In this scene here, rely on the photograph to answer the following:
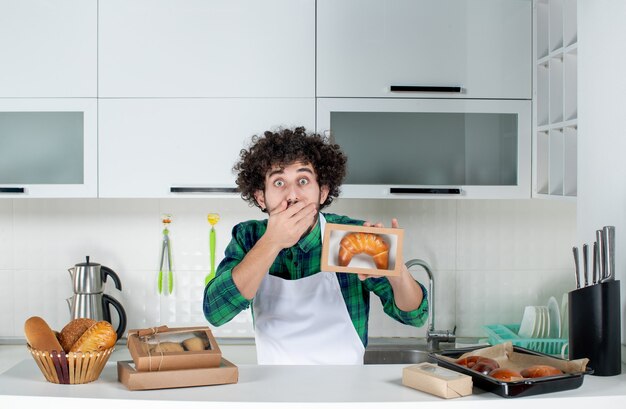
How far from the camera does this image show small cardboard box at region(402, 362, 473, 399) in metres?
1.42

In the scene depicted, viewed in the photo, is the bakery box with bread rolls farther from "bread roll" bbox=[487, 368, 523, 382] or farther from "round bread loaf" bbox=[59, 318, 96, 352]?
"bread roll" bbox=[487, 368, 523, 382]

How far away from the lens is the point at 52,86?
2.62 metres

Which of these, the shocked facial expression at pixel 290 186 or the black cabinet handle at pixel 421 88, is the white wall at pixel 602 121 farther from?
the shocked facial expression at pixel 290 186

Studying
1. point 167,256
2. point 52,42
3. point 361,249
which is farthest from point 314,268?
point 52,42

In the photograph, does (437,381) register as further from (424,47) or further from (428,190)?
(424,47)

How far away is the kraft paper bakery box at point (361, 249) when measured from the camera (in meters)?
1.56

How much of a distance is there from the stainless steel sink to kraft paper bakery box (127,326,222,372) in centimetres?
146

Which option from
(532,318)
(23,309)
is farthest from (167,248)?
(532,318)

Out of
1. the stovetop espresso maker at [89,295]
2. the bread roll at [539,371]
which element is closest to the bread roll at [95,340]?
the bread roll at [539,371]

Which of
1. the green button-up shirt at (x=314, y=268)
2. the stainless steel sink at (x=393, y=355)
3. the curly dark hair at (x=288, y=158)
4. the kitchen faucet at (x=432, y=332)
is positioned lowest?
the stainless steel sink at (x=393, y=355)

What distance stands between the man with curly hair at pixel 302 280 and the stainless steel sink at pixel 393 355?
2.81ft

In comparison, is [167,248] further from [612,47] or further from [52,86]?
[612,47]

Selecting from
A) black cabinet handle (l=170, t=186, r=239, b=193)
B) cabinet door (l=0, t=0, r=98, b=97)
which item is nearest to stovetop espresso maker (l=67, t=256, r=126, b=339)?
black cabinet handle (l=170, t=186, r=239, b=193)

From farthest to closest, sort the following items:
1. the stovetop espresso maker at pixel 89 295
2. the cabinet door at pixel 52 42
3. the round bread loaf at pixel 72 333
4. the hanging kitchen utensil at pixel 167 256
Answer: the hanging kitchen utensil at pixel 167 256 < the stovetop espresso maker at pixel 89 295 < the cabinet door at pixel 52 42 < the round bread loaf at pixel 72 333
